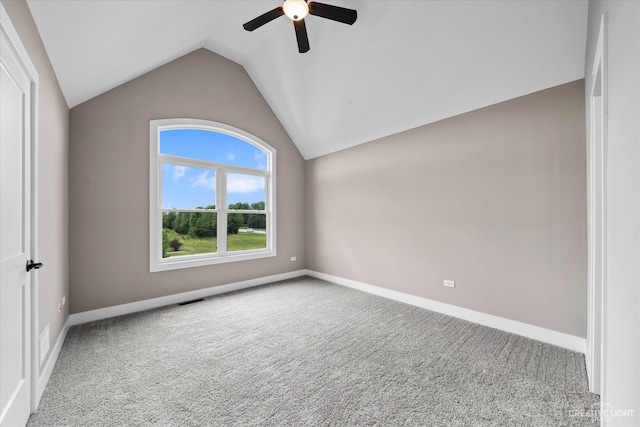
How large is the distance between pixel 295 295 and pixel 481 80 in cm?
362

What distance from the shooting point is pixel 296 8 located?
2.35 m

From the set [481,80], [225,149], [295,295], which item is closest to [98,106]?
[225,149]

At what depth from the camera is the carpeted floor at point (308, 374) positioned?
5.42 feet

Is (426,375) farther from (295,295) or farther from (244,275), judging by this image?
(244,275)

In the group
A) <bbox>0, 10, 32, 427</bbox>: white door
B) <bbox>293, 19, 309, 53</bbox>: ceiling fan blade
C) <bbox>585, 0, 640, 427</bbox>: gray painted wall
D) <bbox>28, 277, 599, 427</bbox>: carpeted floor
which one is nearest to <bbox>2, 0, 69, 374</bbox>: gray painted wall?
<bbox>0, 10, 32, 427</bbox>: white door

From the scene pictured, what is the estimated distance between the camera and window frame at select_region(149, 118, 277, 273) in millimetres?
3559

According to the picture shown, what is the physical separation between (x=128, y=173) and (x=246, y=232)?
195cm

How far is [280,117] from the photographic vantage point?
487cm

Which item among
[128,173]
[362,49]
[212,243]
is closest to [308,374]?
[212,243]

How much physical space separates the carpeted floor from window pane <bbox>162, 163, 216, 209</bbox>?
1.58 m

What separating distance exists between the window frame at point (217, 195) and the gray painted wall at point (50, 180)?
0.86m

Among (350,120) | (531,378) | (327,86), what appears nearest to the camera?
(531,378)

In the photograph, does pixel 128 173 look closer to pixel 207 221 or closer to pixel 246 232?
pixel 207 221

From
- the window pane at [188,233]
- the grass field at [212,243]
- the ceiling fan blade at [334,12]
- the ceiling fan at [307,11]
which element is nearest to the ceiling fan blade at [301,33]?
the ceiling fan at [307,11]
